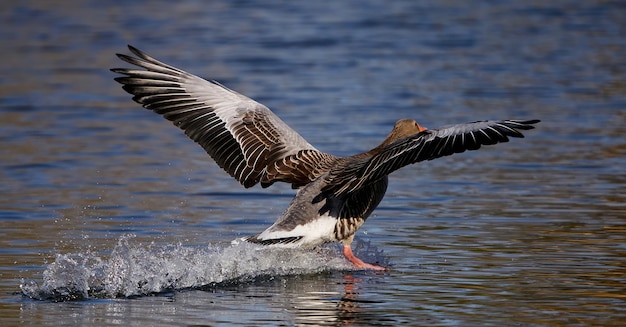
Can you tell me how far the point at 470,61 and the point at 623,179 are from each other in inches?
388

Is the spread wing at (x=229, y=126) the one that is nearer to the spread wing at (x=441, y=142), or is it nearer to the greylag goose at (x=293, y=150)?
the greylag goose at (x=293, y=150)

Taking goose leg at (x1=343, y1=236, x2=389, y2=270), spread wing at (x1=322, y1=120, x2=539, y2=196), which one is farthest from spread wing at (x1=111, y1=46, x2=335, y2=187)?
spread wing at (x1=322, y1=120, x2=539, y2=196)

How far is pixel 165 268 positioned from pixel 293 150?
5.61 ft

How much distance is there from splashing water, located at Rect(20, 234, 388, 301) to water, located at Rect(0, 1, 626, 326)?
0.06ft

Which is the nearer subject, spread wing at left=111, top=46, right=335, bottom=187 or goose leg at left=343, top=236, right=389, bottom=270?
goose leg at left=343, top=236, right=389, bottom=270

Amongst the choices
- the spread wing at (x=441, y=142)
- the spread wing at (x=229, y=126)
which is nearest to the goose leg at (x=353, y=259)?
the spread wing at (x=229, y=126)

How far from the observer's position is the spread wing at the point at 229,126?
936cm

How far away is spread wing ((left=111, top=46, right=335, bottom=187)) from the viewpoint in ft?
30.7

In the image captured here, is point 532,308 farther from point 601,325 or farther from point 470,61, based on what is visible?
point 470,61

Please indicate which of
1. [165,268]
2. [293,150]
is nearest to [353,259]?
[293,150]

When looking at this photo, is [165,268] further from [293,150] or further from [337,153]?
[337,153]

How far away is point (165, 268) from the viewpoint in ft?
27.3

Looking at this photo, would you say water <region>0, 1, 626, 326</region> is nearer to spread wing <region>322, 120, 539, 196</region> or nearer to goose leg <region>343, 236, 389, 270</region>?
goose leg <region>343, 236, 389, 270</region>

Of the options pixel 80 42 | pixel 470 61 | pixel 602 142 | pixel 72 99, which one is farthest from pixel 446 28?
pixel 602 142
